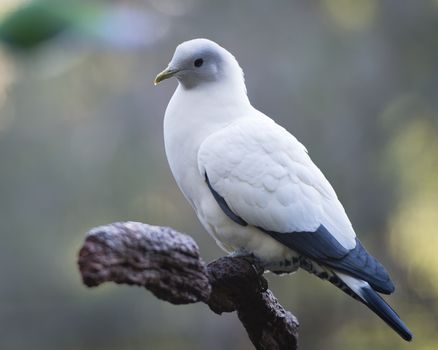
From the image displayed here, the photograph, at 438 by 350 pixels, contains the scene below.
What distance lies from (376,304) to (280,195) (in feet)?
1.43

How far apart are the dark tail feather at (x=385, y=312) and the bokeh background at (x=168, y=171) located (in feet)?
15.7

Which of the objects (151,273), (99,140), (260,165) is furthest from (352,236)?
(99,140)

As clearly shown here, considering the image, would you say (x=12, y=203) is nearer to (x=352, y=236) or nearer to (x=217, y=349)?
(x=217, y=349)

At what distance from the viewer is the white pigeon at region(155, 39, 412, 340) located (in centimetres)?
252

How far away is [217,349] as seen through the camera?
812 centimetres

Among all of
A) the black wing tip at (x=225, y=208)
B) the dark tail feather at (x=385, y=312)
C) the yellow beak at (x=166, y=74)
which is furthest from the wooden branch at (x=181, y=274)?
the yellow beak at (x=166, y=74)

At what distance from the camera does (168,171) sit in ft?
26.5

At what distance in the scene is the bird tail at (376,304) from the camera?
2303mm

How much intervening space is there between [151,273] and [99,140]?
6650 mm

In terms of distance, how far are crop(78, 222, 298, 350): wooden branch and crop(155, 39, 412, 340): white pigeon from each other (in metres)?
0.12

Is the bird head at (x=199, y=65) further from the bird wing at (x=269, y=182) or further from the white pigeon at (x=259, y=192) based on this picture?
the bird wing at (x=269, y=182)

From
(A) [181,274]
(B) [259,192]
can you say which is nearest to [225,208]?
(B) [259,192]

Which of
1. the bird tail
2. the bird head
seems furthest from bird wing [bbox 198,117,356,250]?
the bird head

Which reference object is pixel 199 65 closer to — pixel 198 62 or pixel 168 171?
pixel 198 62
